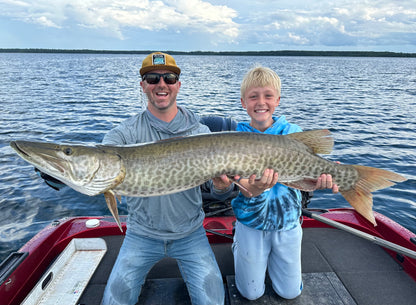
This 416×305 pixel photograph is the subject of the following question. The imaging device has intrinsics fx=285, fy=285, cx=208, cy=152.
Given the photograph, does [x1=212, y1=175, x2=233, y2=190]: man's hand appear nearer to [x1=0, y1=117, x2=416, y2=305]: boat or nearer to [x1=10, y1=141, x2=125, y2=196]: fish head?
[x1=10, y1=141, x2=125, y2=196]: fish head

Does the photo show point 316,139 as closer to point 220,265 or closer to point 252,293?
point 252,293

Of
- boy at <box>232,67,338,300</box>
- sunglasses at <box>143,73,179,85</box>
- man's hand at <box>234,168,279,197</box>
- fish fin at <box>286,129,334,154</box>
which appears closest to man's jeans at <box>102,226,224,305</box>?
boy at <box>232,67,338,300</box>

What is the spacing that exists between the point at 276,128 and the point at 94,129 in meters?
10.4

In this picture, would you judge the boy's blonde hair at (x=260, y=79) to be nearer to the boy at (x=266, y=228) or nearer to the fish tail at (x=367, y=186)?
the boy at (x=266, y=228)

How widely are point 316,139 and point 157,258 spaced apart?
2.03 meters

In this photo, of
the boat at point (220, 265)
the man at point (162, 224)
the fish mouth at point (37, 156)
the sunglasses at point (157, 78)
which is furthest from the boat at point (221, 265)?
the sunglasses at point (157, 78)

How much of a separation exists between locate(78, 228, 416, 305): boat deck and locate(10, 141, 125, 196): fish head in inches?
53.5

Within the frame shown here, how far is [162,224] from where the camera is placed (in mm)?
2963

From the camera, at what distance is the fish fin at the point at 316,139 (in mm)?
2763

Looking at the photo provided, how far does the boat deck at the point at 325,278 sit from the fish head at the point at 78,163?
1359mm

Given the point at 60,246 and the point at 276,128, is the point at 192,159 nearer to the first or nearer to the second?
the point at 276,128

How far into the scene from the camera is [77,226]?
12.7 feet

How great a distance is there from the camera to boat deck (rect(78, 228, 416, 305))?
9.49 ft

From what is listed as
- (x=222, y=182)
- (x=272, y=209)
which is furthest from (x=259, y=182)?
(x=272, y=209)
